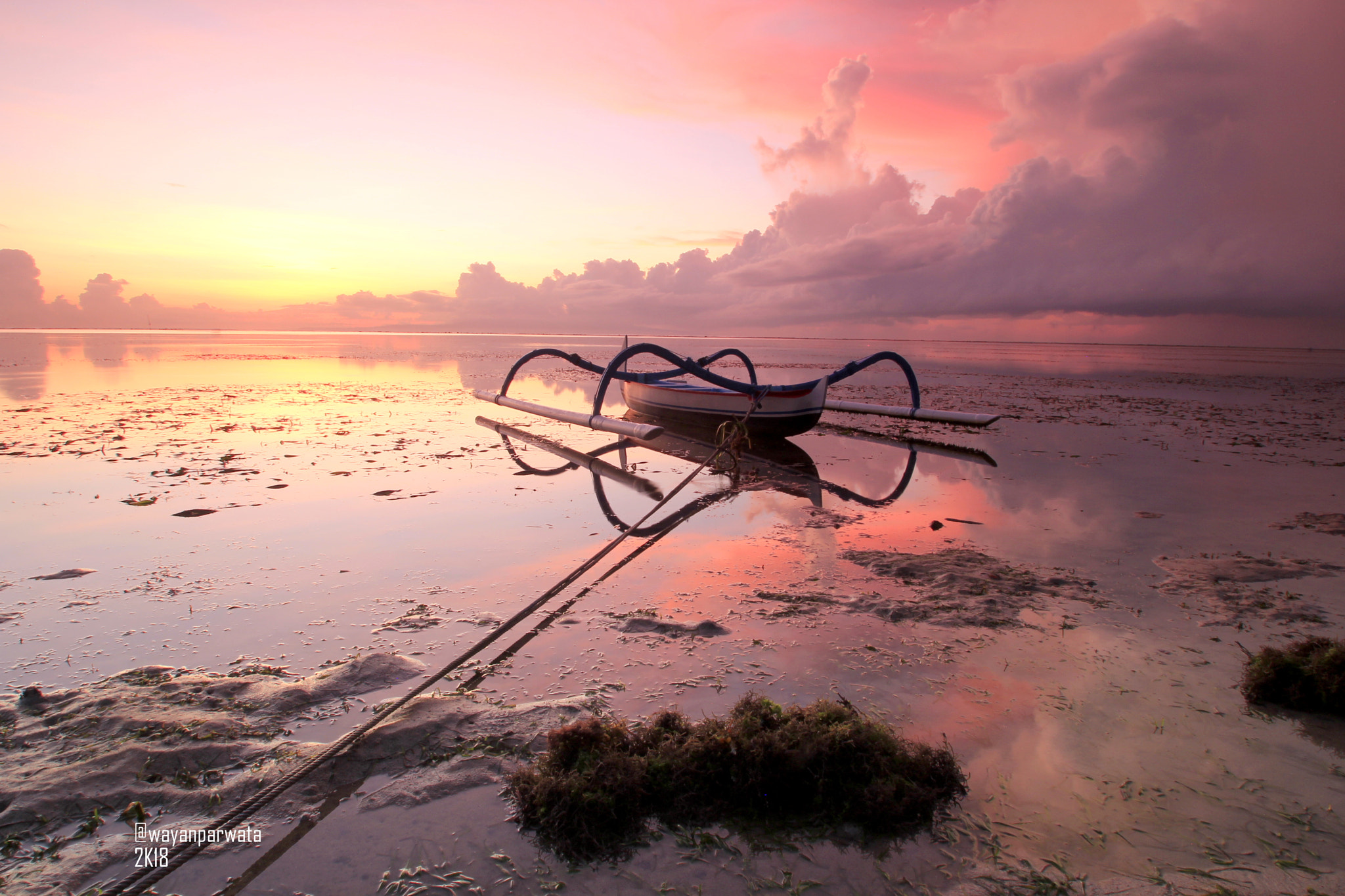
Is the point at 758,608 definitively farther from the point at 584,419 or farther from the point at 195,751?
the point at 584,419

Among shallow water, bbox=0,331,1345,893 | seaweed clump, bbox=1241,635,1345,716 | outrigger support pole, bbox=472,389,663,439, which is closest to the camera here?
shallow water, bbox=0,331,1345,893

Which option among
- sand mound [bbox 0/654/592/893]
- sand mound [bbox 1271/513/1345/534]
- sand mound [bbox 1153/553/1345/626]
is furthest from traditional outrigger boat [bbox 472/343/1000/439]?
sand mound [bbox 0/654/592/893]

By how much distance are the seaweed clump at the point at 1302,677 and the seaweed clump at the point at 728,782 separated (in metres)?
2.38

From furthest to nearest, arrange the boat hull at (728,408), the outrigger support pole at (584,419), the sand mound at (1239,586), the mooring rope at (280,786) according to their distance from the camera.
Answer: the boat hull at (728,408) < the outrigger support pole at (584,419) < the sand mound at (1239,586) < the mooring rope at (280,786)

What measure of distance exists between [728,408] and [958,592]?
9.51 metres

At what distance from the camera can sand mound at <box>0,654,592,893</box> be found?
105 inches

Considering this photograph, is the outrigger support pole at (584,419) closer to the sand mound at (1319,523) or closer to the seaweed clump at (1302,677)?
the sand mound at (1319,523)

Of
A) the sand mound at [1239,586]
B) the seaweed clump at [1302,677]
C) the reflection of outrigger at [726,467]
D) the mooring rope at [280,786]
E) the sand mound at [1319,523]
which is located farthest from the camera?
the reflection of outrigger at [726,467]

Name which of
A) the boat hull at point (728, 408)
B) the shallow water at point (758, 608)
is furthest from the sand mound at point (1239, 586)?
the boat hull at point (728, 408)

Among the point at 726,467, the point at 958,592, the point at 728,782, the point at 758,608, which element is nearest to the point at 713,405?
the point at 726,467

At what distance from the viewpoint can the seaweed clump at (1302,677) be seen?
139 inches

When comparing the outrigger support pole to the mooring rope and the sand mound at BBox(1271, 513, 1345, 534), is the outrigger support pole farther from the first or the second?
the sand mound at BBox(1271, 513, 1345, 534)

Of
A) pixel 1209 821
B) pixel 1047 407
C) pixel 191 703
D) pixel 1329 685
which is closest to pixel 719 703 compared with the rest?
pixel 1209 821

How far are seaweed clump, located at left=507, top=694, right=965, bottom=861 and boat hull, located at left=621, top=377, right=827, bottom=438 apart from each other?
1107cm
